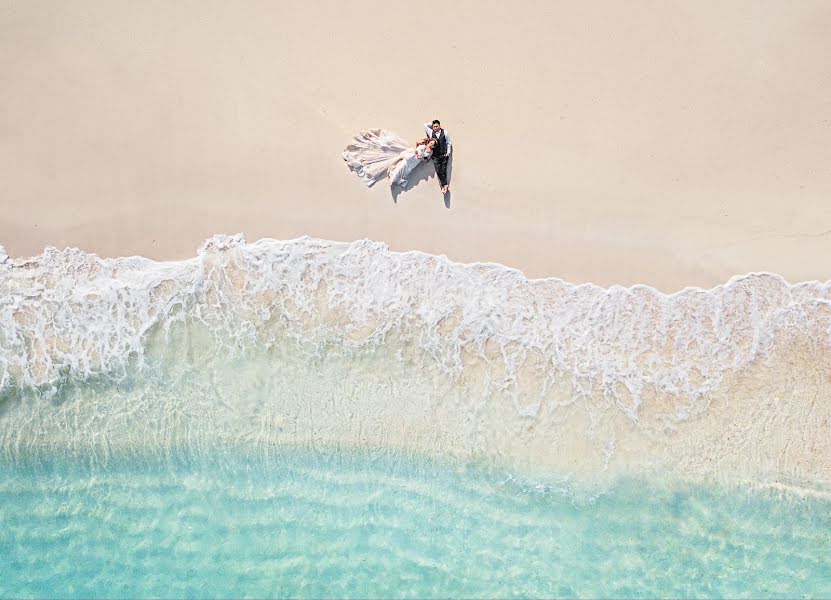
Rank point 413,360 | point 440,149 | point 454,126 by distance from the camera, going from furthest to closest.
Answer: point 413,360 → point 454,126 → point 440,149

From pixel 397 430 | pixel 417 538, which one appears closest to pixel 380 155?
pixel 397 430

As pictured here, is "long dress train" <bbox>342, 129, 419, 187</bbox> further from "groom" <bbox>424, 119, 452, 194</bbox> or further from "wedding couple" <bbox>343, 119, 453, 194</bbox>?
"groom" <bbox>424, 119, 452, 194</bbox>

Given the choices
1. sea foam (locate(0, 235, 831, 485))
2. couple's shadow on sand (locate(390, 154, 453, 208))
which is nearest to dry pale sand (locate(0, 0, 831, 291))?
couple's shadow on sand (locate(390, 154, 453, 208))

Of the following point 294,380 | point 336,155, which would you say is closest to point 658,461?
point 294,380

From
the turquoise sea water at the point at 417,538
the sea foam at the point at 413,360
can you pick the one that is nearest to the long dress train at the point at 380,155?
the sea foam at the point at 413,360

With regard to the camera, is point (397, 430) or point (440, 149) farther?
point (397, 430)

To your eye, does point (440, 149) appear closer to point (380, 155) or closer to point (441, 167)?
point (441, 167)

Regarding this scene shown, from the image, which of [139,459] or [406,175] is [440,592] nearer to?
[139,459]
